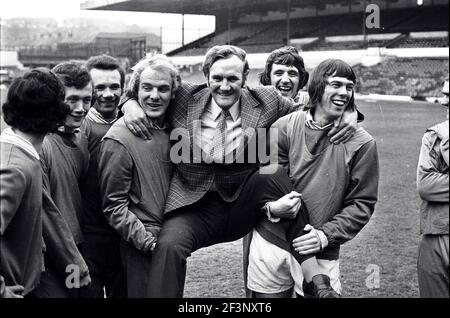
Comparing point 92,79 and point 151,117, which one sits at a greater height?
point 92,79

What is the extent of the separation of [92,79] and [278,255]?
170cm

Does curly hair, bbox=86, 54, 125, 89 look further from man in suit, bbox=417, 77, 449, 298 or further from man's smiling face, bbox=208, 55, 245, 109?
man in suit, bbox=417, 77, 449, 298

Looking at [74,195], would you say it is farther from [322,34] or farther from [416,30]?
[322,34]

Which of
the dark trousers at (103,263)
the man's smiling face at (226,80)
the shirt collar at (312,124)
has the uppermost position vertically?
the man's smiling face at (226,80)

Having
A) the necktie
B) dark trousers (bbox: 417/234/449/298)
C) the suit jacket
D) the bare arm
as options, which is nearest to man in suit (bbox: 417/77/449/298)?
dark trousers (bbox: 417/234/449/298)

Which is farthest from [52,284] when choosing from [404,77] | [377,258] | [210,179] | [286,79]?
[404,77]

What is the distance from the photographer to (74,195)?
312 centimetres

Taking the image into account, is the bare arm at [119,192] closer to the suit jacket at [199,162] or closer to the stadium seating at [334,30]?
the suit jacket at [199,162]

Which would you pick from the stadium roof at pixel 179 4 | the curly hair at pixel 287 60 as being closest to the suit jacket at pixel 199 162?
the curly hair at pixel 287 60

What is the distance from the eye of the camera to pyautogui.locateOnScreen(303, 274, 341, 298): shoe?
269 cm

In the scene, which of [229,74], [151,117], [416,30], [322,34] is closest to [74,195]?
[151,117]

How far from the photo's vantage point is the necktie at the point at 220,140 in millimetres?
3068

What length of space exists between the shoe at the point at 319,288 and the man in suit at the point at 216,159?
35 cm

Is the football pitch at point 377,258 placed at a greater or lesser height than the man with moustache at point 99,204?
lesser
